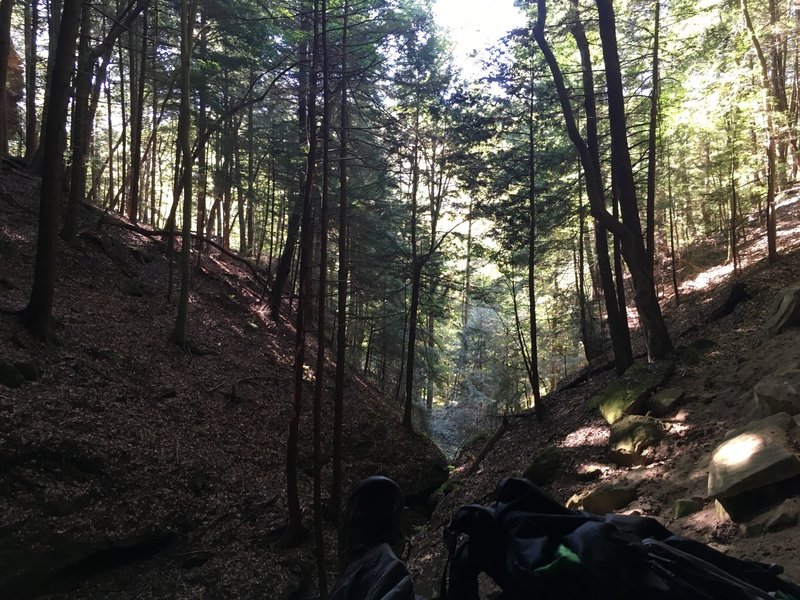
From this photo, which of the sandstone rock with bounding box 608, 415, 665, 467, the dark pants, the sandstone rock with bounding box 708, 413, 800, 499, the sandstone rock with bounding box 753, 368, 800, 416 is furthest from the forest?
the dark pants

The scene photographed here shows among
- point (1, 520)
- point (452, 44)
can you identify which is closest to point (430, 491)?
point (1, 520)

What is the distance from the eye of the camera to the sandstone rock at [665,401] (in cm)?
745

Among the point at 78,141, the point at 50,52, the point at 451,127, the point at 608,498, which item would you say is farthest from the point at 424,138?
the point at 50,52

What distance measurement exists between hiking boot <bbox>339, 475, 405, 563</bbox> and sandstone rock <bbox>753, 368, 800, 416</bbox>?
448 centimetres

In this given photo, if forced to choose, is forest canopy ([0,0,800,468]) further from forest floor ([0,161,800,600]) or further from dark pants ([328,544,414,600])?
dark pants ([328,544,414,600])

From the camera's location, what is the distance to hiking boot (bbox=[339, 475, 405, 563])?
3359mm

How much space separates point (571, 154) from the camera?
13523 mm

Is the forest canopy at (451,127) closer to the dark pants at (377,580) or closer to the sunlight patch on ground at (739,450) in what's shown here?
the sunlight patch on ground at (739,450)

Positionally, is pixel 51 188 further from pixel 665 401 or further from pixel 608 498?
pixel 665 401

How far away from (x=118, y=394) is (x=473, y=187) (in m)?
9.90

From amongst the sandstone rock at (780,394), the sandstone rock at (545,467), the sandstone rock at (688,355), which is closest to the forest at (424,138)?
the sandstone rock at (688,355)

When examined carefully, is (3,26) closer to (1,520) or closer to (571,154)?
(1,520)

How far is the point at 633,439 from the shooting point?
7.11 m

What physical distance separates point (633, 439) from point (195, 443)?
782 cm
